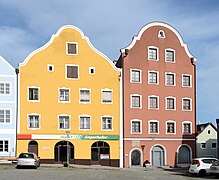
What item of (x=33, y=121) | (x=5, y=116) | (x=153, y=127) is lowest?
(x=153, y=127)

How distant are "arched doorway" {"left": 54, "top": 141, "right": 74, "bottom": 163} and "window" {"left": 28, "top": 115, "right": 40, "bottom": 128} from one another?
3307mm

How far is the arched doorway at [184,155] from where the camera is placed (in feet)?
197

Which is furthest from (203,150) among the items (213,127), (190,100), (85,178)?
(85,178)

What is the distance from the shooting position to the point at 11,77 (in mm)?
53688

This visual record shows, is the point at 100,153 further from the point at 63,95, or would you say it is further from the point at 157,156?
the point at 63,95

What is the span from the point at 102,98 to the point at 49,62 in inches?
299

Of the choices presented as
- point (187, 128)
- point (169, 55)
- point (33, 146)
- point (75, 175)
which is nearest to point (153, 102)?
point (187, 128)

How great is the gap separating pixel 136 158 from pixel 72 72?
42.4 feet

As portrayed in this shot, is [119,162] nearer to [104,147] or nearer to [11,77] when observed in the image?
[104,147]

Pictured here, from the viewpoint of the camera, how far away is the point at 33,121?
→ 54.0 metres

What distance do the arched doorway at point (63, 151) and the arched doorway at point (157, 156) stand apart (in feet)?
33.9

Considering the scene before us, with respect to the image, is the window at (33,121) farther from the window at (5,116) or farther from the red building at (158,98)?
the red building at (158,98)

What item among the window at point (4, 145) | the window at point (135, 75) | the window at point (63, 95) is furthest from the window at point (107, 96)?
the window at point (4, 145)

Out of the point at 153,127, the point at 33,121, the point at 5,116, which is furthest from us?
the point at 153,127
